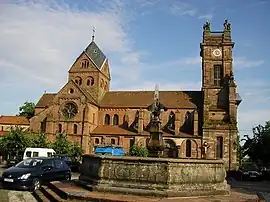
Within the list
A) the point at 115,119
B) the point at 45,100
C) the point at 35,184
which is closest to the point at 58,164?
the point at 35,184

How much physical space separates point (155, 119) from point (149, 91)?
45.6m

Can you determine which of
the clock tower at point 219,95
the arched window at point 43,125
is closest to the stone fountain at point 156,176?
the clock tower at point 219,95

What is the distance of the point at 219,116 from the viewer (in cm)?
5175

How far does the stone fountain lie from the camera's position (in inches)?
469

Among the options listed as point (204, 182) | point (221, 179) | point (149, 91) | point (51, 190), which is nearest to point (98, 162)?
point (51, 190)

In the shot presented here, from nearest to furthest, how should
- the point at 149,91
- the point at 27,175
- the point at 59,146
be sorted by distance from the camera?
the point at 27,175 → the point at 59,146 → the point at 149,91

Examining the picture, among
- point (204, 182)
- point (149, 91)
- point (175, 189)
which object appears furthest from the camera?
point (149, 91)

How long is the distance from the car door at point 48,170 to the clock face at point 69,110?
37.4 m

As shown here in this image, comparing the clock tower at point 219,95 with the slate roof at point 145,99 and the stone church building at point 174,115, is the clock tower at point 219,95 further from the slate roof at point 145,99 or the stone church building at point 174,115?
the slate roof at point 145,99

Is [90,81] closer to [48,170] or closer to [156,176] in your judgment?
[48,170]

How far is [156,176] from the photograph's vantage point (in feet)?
39.3

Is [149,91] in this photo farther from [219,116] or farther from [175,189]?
[175,189]

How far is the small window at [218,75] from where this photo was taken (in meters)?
53.8

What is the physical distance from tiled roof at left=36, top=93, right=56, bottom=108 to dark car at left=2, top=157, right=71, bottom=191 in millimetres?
46173
